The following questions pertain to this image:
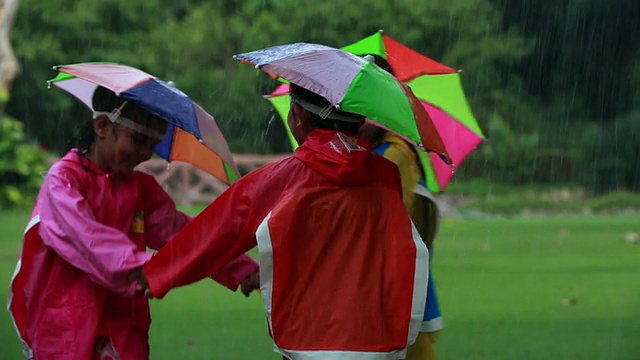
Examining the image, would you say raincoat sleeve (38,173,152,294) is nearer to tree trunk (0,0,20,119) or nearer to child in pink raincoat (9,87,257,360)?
child in pink raincoat (9,87,257,360)

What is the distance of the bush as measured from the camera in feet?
67.5

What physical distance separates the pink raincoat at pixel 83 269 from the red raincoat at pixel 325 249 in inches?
14.9

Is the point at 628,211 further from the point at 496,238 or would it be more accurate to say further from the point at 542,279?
the point at 542,279

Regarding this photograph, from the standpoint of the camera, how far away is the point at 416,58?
16.7ft

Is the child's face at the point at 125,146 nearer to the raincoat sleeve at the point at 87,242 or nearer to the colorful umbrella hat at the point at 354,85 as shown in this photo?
the raincoat sleeve at the point at 87,242

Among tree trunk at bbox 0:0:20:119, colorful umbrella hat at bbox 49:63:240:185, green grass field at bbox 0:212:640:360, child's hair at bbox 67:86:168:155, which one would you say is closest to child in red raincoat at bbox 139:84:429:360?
colorful umbrella hat at bbox 49:63:240:185

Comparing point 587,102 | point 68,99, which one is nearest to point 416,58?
point 68,99

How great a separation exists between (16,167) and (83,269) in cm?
A: 1763

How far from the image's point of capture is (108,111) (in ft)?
13.8

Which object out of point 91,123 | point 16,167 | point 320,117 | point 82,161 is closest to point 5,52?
point 16,167

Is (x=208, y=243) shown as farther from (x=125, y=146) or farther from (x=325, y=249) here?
(x=125, y=146)

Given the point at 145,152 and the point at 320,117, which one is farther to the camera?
the point at 145,152

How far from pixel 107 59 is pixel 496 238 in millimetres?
13328

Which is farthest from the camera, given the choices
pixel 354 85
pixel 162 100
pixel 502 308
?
pixel 502 308
